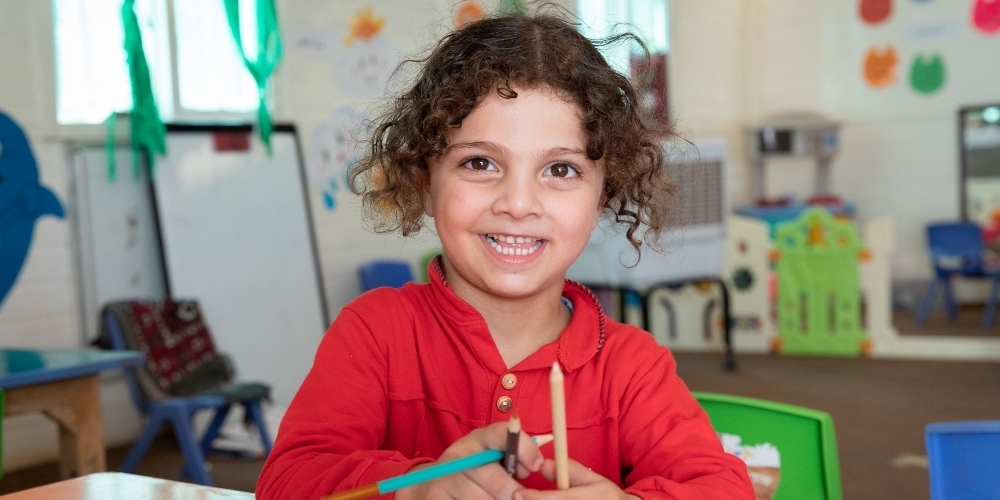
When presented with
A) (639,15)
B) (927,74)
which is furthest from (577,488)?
(927,74)

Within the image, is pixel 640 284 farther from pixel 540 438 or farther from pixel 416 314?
pixel 540 438

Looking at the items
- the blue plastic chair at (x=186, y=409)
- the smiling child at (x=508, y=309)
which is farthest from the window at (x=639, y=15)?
the smiling child at (x=508, y=309)

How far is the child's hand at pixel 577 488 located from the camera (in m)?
0.76

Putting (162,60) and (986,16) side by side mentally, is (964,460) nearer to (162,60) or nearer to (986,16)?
(162,60)

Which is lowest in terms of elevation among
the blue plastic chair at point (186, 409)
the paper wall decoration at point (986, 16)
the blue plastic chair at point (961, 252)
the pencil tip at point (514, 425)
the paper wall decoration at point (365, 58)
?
the blue plastic chair at point (186, 409)

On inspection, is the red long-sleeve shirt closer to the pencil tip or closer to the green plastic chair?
the green plastic chair

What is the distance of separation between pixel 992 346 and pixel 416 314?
511 cm

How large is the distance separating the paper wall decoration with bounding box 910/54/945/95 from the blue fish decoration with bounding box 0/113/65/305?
6126 mm

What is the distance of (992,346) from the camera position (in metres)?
5.42

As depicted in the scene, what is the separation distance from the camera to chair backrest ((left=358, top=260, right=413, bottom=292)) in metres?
4.70

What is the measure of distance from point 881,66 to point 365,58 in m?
4.44

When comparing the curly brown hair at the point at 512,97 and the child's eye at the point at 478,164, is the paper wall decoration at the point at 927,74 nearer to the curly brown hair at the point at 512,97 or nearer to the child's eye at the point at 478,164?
the curly brown hair at the point at 512,97

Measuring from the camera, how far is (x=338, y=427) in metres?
1.00

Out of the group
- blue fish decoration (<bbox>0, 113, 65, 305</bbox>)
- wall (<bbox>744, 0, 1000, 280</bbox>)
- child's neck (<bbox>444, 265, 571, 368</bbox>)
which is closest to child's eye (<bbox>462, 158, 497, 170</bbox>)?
child's neck (<bbox>444, 265, 571, 368</bbox>)
